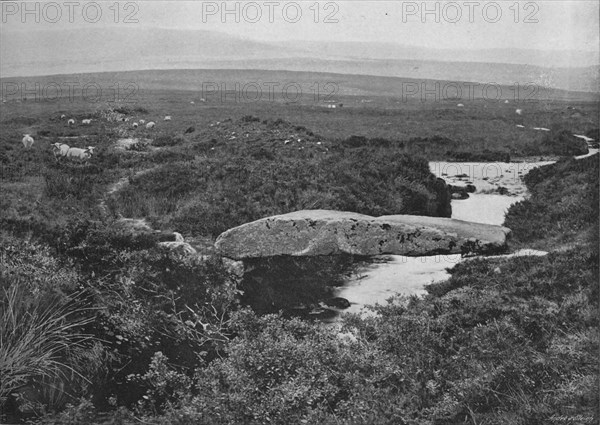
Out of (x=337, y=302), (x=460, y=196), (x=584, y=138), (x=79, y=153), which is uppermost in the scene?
(x=584, y=138)

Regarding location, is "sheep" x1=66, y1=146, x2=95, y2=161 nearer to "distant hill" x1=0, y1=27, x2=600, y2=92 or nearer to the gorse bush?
"distant hill" x1=0, y1=27, x2=600, y2=92

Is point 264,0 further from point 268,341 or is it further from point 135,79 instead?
point 268,341

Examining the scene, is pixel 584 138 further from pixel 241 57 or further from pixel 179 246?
pixel 179 246

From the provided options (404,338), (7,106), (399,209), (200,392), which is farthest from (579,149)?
(7,106)

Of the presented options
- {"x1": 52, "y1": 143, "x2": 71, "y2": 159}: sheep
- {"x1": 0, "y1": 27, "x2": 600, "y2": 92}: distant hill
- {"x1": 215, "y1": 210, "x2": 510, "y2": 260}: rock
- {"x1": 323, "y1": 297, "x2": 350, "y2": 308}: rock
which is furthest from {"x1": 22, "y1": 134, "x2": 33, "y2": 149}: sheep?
{"x1": 323, "y1": 297, "x2": 350, "y2": 308}: rock

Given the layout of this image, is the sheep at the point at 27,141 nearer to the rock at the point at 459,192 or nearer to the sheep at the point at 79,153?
the sheep at the point at 79,153

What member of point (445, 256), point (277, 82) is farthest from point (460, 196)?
point (277, 82)
